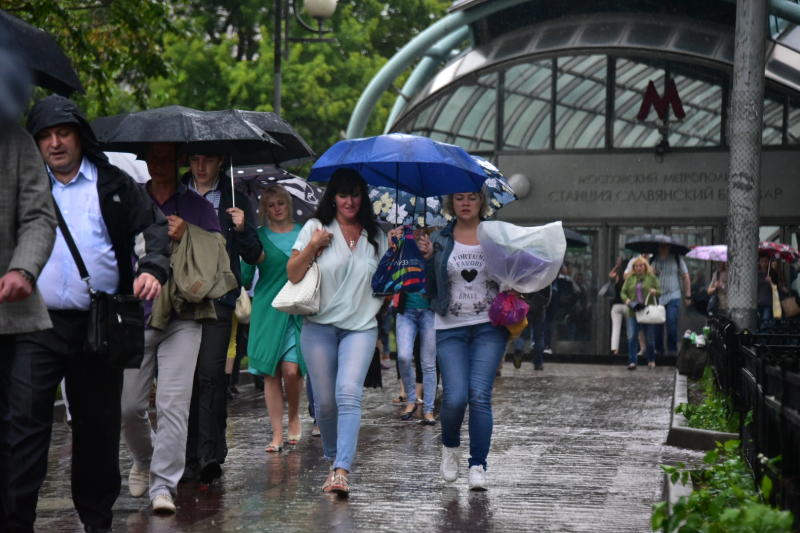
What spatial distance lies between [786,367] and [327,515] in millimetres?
2397

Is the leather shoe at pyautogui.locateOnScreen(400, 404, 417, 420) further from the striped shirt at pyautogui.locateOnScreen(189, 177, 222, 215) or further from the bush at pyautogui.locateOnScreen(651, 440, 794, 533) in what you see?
the bush at pyautogui.locateOnScreen(651, 440, 794, 533)

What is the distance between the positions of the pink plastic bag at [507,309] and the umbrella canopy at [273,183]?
2.46 m

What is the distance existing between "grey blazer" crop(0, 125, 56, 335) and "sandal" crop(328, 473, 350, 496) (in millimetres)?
2639

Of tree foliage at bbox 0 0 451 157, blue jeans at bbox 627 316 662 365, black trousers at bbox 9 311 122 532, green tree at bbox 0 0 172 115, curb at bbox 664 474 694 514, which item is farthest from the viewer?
tree foliage at bbox 0 0 451 157

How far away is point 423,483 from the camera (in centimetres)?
857

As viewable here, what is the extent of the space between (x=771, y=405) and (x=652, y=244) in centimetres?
1806

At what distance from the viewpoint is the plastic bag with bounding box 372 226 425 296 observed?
8.15m

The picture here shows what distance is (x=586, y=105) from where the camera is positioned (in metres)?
27.6

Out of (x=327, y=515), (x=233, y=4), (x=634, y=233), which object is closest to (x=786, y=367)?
(x=327, y=515)

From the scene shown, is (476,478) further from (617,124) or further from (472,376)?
(617,124)

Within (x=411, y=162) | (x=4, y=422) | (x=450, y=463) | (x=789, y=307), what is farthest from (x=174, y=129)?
(x=789, y=307)

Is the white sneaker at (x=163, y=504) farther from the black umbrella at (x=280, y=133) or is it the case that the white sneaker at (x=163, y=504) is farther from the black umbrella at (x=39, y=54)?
the black umbrella at (x=280, y=133)

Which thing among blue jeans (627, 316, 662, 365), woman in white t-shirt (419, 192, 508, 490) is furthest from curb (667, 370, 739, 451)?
blue jeans (627, 316, 662, 365)

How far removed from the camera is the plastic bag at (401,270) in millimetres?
8148
